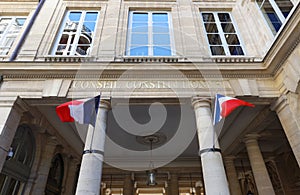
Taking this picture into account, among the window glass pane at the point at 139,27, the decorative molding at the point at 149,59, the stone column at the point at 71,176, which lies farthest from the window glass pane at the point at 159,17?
the stone column at the point at 71,176

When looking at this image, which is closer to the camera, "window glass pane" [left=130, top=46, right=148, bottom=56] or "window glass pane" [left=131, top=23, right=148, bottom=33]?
"window glass pane" [left=130, top=46, right=148, bottom=56]

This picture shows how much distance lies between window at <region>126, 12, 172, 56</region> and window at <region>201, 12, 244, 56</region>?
1.61 m

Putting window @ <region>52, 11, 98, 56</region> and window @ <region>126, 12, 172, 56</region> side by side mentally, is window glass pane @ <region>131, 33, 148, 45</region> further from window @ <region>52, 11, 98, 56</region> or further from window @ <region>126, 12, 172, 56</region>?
window @ <region>52, 11, 98, 56</region>

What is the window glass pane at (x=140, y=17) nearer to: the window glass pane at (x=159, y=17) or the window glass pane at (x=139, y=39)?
the window glass pane at (x=159, y=17)

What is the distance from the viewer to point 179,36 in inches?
289

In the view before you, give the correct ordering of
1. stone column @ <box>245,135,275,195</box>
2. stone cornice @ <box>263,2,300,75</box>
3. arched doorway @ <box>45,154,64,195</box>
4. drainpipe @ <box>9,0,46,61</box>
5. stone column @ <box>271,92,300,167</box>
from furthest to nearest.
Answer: arched doorway @ <box>45,154,64,195</box> → stone column @ <box>245,135,275,195</box> → drainpipe @ <box>9,0,46,61</box> → stone column @ <box>271,92,300,167</box> → stone cornice @ <box>263,2,300,75</box>

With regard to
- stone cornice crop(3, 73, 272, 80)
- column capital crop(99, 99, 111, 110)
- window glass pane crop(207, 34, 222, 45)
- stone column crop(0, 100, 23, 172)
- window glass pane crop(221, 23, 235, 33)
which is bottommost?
stone column crop(0, 100, 23, 172)

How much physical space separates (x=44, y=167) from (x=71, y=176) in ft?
7.14

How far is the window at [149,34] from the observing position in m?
7.05

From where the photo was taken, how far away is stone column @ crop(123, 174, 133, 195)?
10.2 metres

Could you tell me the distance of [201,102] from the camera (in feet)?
18.5

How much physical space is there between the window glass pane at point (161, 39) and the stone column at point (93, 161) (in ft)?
11.1

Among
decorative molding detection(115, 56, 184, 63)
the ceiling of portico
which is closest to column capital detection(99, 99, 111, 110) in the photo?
the ceiling of portico

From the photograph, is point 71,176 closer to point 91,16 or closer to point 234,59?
point 91,16
